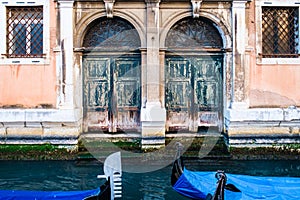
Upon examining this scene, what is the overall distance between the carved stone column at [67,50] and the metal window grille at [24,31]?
0.40m

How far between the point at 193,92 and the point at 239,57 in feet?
3.00

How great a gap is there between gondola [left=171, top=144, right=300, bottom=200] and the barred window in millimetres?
2792

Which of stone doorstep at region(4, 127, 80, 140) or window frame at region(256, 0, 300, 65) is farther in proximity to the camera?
window frame at region(256, 0, 300, 65)

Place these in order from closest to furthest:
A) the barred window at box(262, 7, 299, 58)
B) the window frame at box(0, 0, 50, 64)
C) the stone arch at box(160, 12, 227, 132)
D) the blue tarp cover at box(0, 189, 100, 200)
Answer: the blue tarp cover at box(0, 189, 100, 200)
the window frame at box(0, 0, 50, 64)
the barred window at box(262, 7, 299, 58)
the stone arch at box(160, 12, 227, 132)

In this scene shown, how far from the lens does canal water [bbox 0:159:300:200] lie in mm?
4031

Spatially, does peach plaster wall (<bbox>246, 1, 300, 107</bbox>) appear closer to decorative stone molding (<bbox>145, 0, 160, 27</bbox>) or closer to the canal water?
the canal water

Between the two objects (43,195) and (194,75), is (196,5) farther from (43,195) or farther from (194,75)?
(43,195)

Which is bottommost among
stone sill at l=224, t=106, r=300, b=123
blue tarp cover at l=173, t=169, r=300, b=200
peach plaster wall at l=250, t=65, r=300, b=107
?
blue tarp cover at l=173, t=169, r=300, b=200

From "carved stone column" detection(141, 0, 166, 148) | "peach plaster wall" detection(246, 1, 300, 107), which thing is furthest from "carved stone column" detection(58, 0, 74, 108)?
"peach plaster wall" detection(246, 1, 300, 107)

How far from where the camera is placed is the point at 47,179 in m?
4.35

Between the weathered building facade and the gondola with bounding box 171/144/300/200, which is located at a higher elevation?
the weathered building facade

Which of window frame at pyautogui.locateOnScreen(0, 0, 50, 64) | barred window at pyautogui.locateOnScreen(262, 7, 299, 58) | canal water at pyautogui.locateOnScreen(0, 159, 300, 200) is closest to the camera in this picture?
canal water at pyautogui.locateOnScreen(0, 159, 300, 200)

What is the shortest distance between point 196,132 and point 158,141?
0.78 meters

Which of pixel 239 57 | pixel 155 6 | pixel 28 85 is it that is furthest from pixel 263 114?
pixel 28 85
